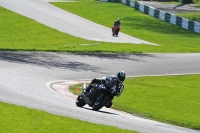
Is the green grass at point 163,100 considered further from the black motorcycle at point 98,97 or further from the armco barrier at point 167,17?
the armco barrier at point 167,17

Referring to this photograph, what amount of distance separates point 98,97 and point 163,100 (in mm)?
4863

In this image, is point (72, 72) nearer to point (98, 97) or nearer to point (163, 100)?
point (163, 100)

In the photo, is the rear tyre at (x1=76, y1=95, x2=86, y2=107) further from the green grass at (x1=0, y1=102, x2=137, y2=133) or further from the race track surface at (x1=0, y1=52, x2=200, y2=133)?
the green grass at (x1=0, y1=102, x2=137, y2=133)

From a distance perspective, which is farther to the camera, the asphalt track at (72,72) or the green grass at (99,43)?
the green grass at (99,43)

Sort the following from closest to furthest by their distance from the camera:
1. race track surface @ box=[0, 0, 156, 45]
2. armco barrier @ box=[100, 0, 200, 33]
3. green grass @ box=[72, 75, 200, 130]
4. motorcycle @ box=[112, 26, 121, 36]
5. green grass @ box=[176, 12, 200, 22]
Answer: green grass @ box=[72, 75, 200, 130] < race track surface @ box=[0, 0, 156, 45] < motorcycle @ box=[112, 26, 121, 36] < armco barrier @ box=[100, 0, 200, 33] < green grass @ box=[176, 12, 200, 22]

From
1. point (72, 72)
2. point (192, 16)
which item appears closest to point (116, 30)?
point (192, 16)

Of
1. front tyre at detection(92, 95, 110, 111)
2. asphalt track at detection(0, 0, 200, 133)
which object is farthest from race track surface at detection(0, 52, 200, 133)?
front tyre at detection(92, 95, 110, 111)

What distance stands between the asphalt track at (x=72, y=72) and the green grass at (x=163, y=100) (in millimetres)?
1122

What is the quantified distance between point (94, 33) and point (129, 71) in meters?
20.2

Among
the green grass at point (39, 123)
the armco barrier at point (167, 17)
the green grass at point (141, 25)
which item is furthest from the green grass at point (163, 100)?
the armco barrier at point (167, 17)

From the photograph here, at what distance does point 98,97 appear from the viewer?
880 inches

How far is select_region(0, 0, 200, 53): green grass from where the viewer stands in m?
44.5

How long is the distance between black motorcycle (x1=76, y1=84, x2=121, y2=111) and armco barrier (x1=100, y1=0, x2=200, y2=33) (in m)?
39.9

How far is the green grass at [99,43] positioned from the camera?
44.5 m
